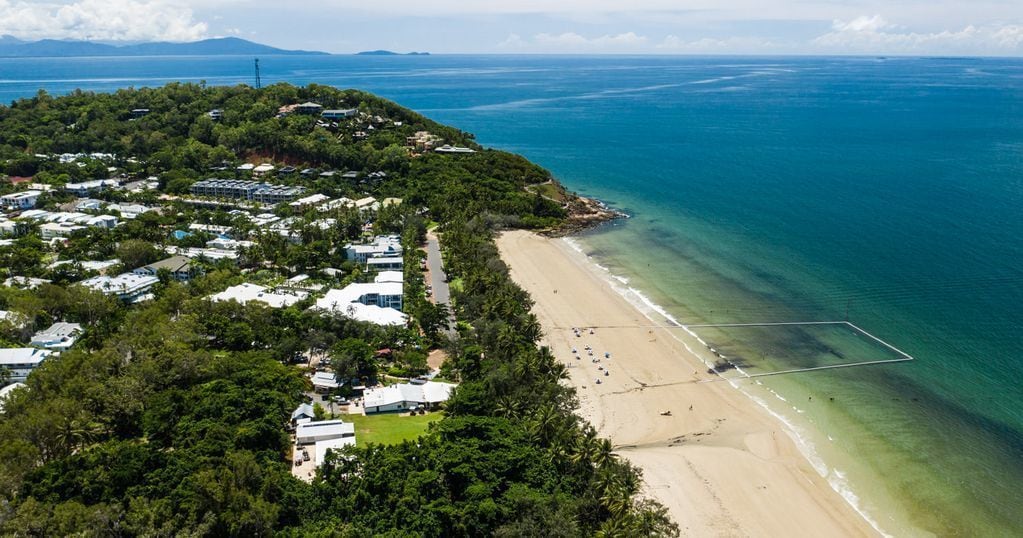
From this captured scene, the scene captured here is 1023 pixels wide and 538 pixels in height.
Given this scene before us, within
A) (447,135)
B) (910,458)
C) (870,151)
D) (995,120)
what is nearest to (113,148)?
(447,135)

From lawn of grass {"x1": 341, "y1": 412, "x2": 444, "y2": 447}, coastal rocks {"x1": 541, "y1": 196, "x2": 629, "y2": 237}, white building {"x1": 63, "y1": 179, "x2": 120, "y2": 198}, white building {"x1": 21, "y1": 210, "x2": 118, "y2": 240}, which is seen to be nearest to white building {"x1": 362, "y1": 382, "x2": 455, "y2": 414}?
lawn of grass {"x1": 341, "y1": 412, "x2": 444, "y2": 447}

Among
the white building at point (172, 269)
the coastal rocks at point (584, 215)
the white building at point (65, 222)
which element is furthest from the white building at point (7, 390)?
the coastal rocks at point (584, 215)

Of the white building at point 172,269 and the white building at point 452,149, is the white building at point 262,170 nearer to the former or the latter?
the white building at point 452,149

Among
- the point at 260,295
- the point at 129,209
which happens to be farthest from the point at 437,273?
the point at 129,209

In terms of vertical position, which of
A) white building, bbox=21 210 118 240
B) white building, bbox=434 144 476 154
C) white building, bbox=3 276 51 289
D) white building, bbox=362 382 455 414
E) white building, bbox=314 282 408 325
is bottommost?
white building, bbox=362 382 455 414

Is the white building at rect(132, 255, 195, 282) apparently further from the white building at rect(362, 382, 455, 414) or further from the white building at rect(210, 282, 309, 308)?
the white building at rect(362, 382, 455, 414)

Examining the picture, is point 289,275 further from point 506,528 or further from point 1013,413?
point 1013,413

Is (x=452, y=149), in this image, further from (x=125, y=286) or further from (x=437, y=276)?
(x=125, y=286)
